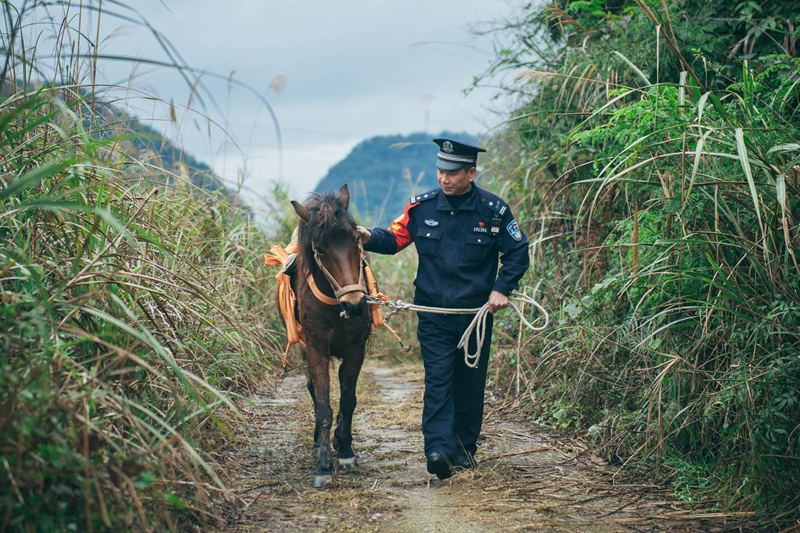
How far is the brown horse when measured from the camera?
3307 mm

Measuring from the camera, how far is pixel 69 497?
6.20ft

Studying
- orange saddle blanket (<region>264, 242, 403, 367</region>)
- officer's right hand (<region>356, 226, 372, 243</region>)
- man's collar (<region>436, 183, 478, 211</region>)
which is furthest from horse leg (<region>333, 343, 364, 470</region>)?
man's collar (<region>436, 183, 478, 211</region>)

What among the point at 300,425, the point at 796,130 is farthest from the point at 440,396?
the point at 796,130

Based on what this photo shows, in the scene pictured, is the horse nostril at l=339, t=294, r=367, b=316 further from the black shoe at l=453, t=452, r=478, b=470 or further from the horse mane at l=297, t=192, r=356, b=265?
the black shoe at l=453, t=452, r=478, b=470

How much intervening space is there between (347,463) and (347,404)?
0.37m

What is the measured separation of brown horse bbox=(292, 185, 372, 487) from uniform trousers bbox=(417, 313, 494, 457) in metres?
0.46

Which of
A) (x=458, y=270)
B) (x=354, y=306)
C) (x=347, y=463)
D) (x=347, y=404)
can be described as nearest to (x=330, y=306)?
(x=354, y=306)

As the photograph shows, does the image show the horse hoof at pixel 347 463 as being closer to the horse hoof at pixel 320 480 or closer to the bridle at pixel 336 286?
the horse hoof at pixel 320 480

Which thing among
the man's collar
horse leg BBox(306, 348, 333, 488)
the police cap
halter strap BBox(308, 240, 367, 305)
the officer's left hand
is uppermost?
the police cap

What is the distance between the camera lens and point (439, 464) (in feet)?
11.1

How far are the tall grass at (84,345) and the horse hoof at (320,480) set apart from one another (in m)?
0.59

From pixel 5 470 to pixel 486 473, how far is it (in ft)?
8.30

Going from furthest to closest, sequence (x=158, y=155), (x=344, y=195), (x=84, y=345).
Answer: (x=158, y=155)
(x=344, y=195)
(x=84, y=345)

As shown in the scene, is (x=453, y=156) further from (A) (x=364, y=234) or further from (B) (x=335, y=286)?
(B) (x=335, y=286)
